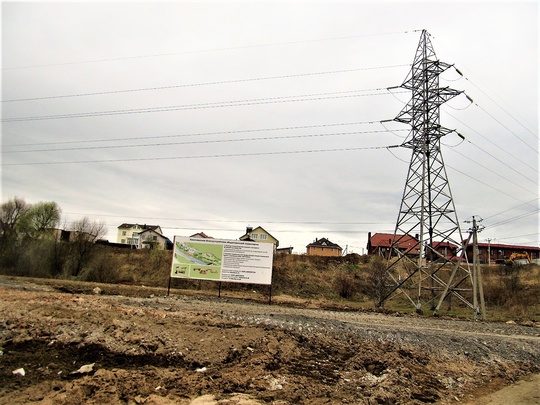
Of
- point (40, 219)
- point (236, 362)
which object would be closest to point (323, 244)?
point (40, 219)

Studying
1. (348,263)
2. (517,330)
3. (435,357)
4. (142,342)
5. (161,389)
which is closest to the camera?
(161,389)

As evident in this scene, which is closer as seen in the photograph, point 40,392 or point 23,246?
point 40,392

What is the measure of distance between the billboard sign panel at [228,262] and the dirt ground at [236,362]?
7.69 metres

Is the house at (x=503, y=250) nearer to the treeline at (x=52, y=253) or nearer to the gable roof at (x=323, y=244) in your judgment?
the gable roof at (x=323, y=244)

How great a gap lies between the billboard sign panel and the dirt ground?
7.69 meters

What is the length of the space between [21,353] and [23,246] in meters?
37.0

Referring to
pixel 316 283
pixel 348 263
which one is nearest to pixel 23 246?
pixel 316 283

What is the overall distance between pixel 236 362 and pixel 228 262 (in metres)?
11.6

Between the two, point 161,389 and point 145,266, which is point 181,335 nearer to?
point 161,389

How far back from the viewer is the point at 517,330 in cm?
1487

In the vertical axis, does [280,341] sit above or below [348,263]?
below

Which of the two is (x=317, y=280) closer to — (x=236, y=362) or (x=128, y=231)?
(x=236, y=362)

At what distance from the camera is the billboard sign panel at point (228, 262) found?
19.3 metres

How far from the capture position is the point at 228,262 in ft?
63.6
